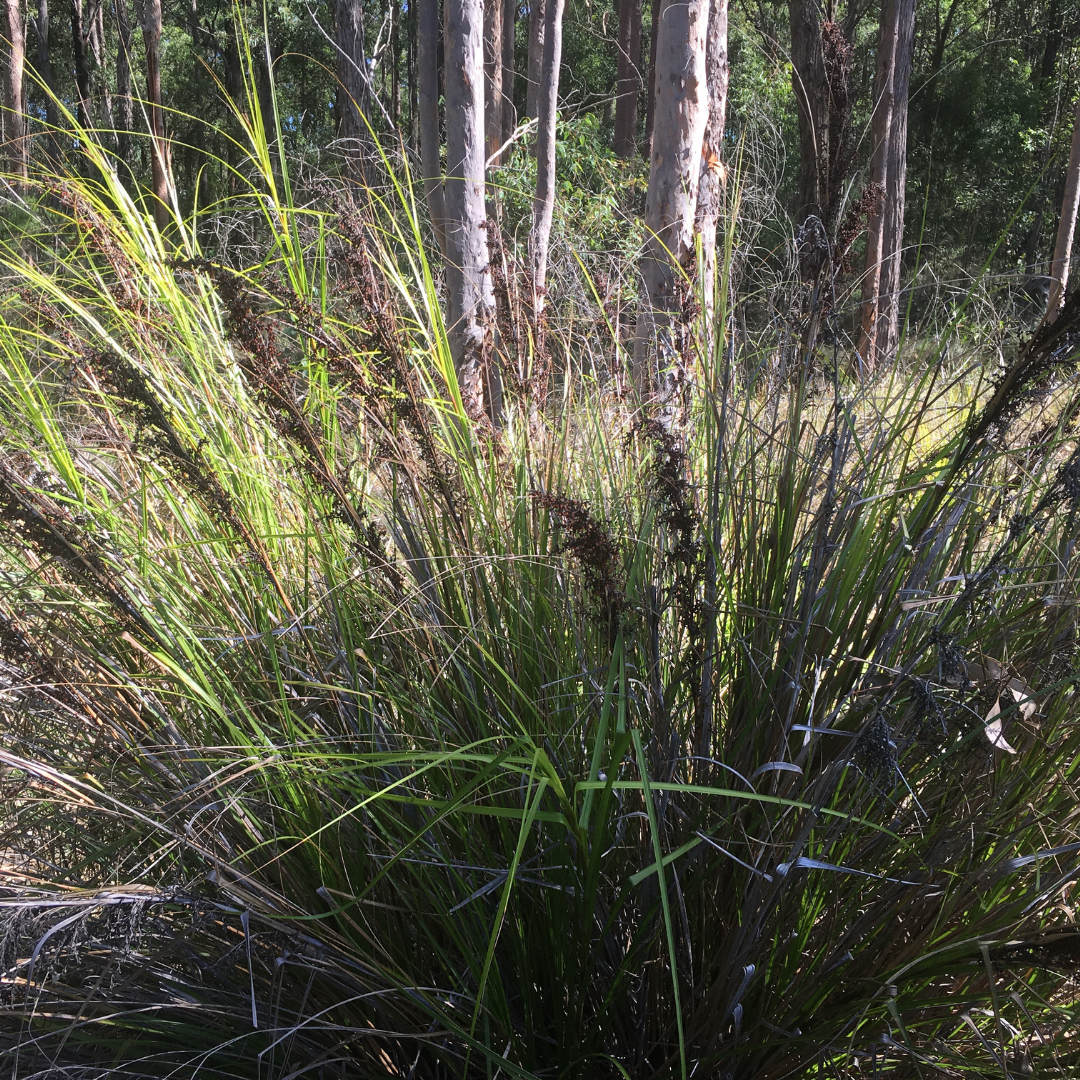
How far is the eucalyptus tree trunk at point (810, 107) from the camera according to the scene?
1.17m

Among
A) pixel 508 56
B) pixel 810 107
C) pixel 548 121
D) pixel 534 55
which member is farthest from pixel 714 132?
pixel 508 56

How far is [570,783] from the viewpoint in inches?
45.9

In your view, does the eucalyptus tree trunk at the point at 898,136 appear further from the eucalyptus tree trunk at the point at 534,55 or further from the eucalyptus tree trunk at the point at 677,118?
the eucalyptus tree trunk at the point at 677,118

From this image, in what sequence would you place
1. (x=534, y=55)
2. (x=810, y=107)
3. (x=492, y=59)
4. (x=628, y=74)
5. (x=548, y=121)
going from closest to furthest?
(x=810, y=107), (x=548, y=121), (x=492, y=59), (x=534, y=55), (x=628, y=74)

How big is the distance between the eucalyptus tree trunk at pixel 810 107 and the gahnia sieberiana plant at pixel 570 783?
27 cm

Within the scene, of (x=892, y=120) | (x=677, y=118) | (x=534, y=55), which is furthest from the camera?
(x=534, y=55)

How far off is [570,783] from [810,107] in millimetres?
1016

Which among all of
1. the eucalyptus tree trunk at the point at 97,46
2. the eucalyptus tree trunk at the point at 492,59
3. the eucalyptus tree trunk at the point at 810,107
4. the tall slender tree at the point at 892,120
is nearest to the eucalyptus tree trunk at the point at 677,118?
the eucalyptus tree trunk at the point at 810,107

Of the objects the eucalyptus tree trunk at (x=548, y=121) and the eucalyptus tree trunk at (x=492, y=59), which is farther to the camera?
the eucalyptus tree trunk at (x=492, y=59)

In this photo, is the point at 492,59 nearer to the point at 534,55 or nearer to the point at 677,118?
the point at 534,55

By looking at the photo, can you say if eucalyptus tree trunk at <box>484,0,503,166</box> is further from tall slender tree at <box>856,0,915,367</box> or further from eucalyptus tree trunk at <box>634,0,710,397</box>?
eucalyptus tree trunk at <box>634,0,710,397</box>

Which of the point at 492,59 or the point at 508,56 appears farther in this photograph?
the point at 508,56

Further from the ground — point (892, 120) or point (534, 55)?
point (534, 55)

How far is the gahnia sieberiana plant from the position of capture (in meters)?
1.03
